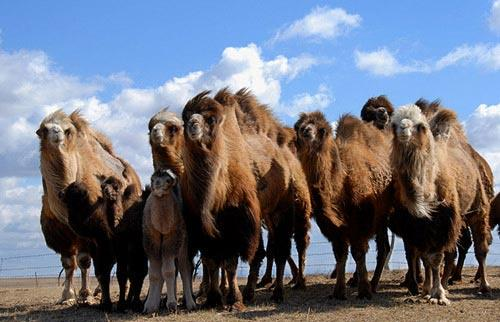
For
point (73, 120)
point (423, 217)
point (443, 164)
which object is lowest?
point (423, 217)

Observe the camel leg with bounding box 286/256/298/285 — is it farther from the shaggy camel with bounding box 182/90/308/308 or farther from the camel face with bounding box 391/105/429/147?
the camel face with bounding box 391/105/429/147

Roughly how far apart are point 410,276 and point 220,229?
4.04m

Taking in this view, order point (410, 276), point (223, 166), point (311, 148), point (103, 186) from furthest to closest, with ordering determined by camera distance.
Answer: point (410, 276) < point (311, 148) < point (103, 186) < point (223, 166)

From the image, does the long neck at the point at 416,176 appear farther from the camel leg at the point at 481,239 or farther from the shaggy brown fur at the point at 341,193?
the camel leg at the point at 481,239

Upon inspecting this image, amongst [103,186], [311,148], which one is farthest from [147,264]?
[311,148]

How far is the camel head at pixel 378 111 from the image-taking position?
48.6ft

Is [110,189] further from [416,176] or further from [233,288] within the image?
[416,176]

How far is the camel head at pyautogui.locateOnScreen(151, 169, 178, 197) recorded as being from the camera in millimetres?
10602

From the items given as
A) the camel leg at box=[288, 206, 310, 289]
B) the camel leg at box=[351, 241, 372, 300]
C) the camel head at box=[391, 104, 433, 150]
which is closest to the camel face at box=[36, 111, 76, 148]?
the camel leg at box=[288, 206, 310, 289]

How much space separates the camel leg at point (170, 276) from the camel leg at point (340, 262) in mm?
2792

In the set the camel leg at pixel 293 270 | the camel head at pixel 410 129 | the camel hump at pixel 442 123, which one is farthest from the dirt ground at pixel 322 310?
the camel hump at pixel 442 123

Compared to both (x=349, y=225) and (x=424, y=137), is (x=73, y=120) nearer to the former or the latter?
(x=349, y=225)

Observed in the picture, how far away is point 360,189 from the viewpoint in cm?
1244

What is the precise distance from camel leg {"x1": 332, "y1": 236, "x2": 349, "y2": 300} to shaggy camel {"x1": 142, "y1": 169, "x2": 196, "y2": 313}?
2.64 meters
